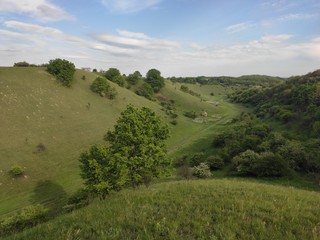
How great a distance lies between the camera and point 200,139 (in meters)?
86.2

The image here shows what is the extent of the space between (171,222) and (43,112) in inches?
2801

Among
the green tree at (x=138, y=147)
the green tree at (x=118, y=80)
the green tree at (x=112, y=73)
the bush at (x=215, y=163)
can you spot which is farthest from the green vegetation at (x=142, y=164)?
the green tree at (x=112, y=73)

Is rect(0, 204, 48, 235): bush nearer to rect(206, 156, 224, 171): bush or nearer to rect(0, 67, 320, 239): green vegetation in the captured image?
Result: rect(0, 67, 320, 239): green vegetation

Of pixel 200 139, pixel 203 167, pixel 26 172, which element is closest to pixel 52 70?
pixel 26 172

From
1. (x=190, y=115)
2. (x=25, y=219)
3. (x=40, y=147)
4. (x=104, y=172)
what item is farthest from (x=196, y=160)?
(x=190, y=115)

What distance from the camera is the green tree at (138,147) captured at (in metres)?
33.6

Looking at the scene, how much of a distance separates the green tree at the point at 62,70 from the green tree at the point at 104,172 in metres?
62.0

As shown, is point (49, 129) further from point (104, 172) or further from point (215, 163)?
point (215, 163)

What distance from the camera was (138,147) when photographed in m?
34.4

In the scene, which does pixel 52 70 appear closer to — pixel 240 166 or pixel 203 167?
pixel 203 167

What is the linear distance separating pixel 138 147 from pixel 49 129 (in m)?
40.2

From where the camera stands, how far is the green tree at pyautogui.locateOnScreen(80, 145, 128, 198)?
3209 centimetres

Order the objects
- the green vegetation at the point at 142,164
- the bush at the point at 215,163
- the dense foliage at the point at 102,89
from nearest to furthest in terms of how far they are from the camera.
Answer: the green vegetation at the point at 142,164
the bush at the point at 215,163
the dense foliage at the point at 102,89

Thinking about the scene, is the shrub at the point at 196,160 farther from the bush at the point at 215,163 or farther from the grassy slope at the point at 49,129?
the grassy slope at the point at 49,129
